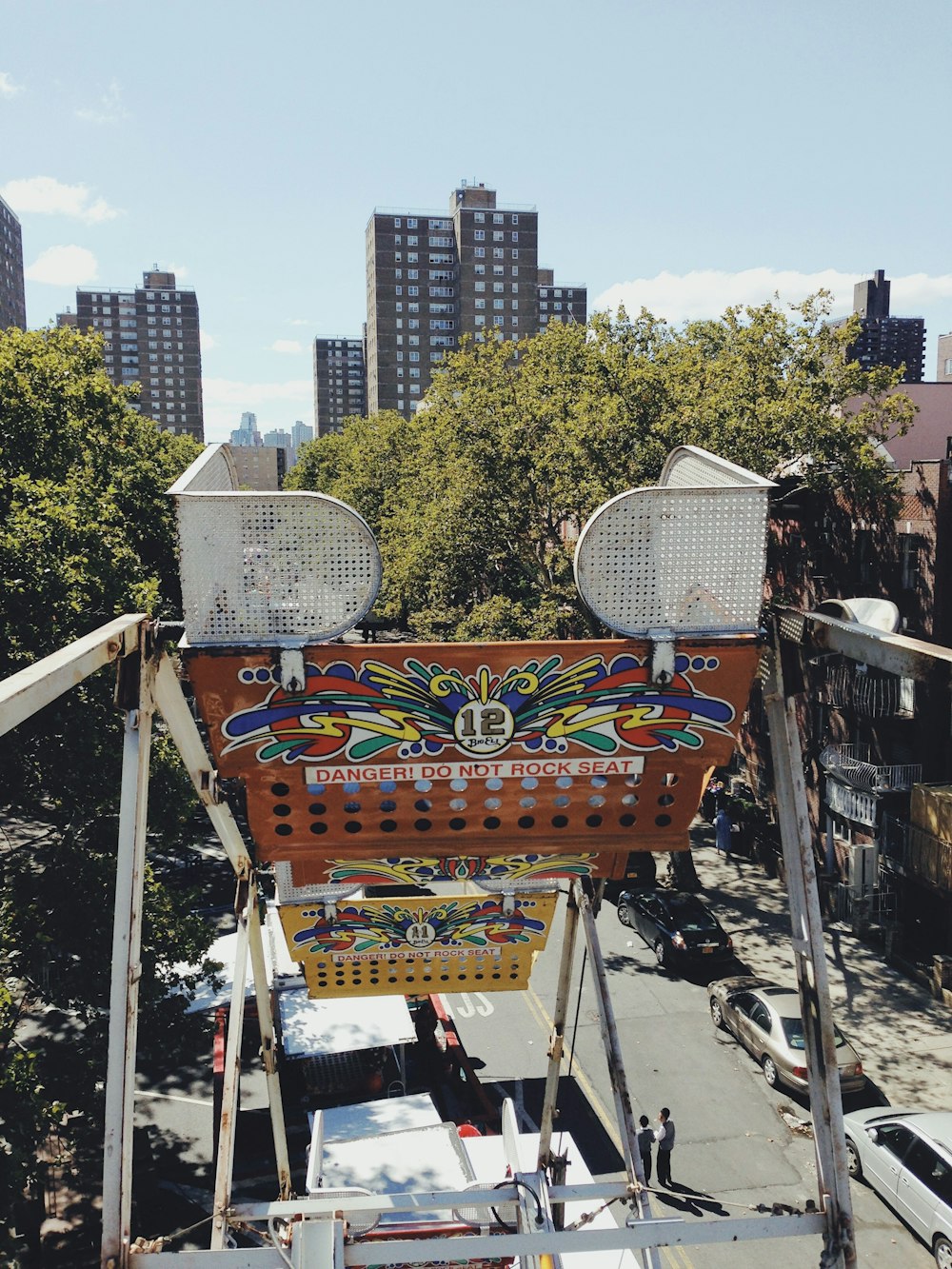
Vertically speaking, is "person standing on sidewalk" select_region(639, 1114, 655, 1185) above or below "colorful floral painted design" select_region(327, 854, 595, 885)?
below

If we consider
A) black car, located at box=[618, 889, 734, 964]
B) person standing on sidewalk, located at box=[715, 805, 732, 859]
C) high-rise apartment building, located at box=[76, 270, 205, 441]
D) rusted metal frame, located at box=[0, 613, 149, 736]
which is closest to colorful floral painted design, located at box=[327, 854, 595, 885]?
rusted metal frame, located at box=[0, 613, 149, 736]

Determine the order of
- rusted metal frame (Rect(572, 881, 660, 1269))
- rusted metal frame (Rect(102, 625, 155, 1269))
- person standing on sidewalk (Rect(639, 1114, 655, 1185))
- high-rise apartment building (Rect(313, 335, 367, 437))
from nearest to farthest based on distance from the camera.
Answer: rusted metal frame (Rect(102, 625, 155, 1269)) → rusted metal frame (Rect(572, 881, 660, 1269)) → person standing on sidewalk (Rect(639, 1114, 655, 1185)) → high-rise apartment building (Rect(313, 335, 367, 437))

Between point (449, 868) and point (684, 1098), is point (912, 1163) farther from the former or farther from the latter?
point (449, 868)

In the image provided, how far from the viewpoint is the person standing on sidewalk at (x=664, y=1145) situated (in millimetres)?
12297

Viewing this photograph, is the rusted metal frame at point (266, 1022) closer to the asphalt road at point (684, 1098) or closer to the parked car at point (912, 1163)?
the asphalt road at point (684, 1098)

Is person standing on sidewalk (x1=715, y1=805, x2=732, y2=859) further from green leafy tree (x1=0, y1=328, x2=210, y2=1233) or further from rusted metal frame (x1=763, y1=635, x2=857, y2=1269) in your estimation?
rusted metal frame (x1=763, y1=635, x2=857, y2=1269)

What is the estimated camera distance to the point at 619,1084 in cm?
634

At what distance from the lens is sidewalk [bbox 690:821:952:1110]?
1527 centimetres

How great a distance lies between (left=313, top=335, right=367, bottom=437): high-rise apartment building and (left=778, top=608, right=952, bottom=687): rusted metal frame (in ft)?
530

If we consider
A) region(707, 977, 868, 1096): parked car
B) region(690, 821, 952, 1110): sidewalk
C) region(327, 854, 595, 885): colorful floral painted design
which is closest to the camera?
region(327, 854, 595, 885): colorful floral painted design

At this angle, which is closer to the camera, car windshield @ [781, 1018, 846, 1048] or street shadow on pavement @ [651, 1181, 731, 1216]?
street shadow on pavement @ [651, 1181, 731, 1216]

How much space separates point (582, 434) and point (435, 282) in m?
103

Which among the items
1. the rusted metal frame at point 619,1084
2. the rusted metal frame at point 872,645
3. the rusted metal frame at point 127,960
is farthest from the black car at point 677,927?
A: the rusted metal frame at point 127,960

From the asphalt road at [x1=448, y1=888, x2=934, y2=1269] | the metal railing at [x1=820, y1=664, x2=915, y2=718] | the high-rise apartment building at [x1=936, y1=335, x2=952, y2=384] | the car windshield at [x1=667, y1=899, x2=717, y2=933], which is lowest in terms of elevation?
the asphalt road at [x1=448, y1=888, x2=934, y2=1269]
